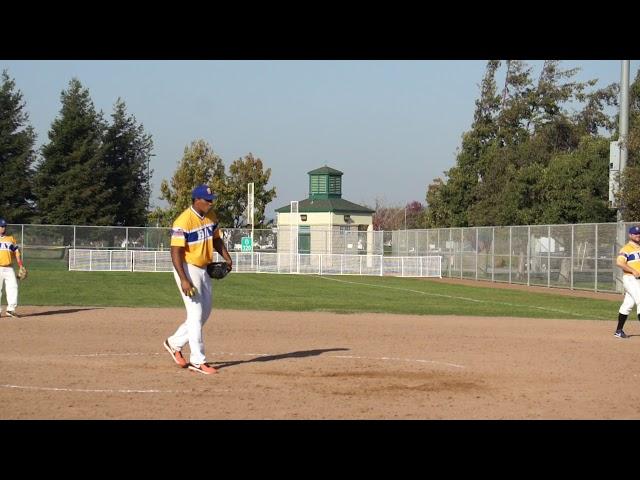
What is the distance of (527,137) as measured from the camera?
6531 centimetres

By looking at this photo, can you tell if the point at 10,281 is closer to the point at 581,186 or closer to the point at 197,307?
the point at 197,307

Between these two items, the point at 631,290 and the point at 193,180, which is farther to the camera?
the point at 193,180

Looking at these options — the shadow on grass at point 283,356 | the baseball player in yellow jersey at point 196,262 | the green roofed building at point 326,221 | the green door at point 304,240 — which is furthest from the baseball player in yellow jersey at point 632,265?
the green door at point 304,240

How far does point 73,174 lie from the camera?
7050 cm

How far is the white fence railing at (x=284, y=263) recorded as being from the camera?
165 feet

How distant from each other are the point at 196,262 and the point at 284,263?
40508 mm

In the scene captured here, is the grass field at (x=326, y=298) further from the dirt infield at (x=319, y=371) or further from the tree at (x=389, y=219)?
the tree at (x=389, y=219)

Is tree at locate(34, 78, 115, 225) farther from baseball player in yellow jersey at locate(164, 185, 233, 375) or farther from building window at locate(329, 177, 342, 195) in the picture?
baseball player in yellow jersey at locate(164, 185, 233, 375)

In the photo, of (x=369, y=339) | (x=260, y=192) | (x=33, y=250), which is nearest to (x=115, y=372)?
(x=369, y=339)

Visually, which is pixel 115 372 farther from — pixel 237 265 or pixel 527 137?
pixel 527 137

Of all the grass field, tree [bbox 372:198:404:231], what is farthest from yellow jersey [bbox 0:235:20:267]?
tree [bbox 372:198:404:231]

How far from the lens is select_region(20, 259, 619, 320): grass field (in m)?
25.1

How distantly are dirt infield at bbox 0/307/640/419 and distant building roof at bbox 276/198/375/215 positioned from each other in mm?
47679

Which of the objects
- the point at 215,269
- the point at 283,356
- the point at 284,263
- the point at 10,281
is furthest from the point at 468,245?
the point at 215,269
